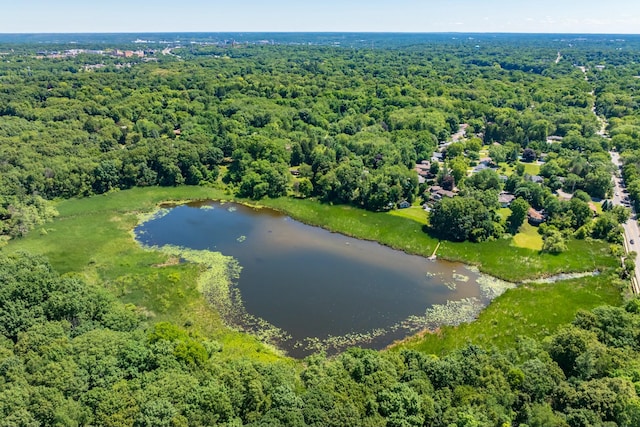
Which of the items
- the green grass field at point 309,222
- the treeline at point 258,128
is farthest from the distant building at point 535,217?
the treeline at point 258,128

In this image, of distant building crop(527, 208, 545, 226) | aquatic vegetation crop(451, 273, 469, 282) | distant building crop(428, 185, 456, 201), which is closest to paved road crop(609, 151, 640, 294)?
distant building crop(527, 208, 545, 226)

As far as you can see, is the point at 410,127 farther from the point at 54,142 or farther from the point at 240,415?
the point at 240,415

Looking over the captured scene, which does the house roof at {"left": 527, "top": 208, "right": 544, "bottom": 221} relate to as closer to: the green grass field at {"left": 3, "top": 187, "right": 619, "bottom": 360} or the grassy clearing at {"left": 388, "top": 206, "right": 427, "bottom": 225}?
the green grass field at {"left": 3, "top": 187, "right": 619, "bottom": 360}

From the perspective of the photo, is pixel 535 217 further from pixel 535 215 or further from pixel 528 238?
pixel 528 238

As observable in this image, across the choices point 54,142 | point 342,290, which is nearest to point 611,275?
point 342,290

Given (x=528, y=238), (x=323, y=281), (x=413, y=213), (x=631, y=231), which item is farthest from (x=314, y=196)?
(x=631, y=231)

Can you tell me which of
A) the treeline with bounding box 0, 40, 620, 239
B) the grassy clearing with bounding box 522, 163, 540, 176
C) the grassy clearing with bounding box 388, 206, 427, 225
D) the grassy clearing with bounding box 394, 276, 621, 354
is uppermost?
the treeline with bounding box 0, 40, 620, 239

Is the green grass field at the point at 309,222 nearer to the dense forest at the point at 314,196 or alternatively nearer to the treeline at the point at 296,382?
the dense forest at the point at 314,196
